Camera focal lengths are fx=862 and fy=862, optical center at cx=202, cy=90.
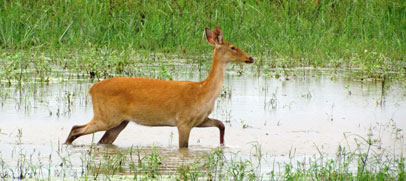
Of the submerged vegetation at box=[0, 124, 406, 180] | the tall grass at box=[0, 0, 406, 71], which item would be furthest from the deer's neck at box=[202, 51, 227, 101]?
the tall grass at box=[0, 0, 406, 71]

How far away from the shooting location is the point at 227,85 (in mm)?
11859

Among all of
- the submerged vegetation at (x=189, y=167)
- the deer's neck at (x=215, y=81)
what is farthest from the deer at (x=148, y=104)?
the submerged vegetation at (x=189, y=167)

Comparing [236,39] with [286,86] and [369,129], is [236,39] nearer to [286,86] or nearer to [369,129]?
[286,86]

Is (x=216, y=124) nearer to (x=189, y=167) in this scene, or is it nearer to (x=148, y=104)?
(x=148, y=104)

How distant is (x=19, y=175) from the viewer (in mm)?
6328

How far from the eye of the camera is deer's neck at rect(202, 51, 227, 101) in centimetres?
831

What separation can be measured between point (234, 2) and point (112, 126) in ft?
31.7

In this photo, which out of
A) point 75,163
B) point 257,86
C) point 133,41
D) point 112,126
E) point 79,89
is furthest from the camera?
point 133,41

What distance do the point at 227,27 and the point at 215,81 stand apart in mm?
7787

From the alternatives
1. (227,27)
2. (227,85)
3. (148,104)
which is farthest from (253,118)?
(227,27)

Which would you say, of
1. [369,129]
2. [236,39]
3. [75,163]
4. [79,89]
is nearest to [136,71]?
[79,89]

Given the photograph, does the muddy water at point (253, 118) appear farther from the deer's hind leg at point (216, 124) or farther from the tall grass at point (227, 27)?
the tall grass at point (227, 27)

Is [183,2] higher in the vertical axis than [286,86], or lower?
higher

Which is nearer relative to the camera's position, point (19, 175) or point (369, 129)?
point (19, 175)
